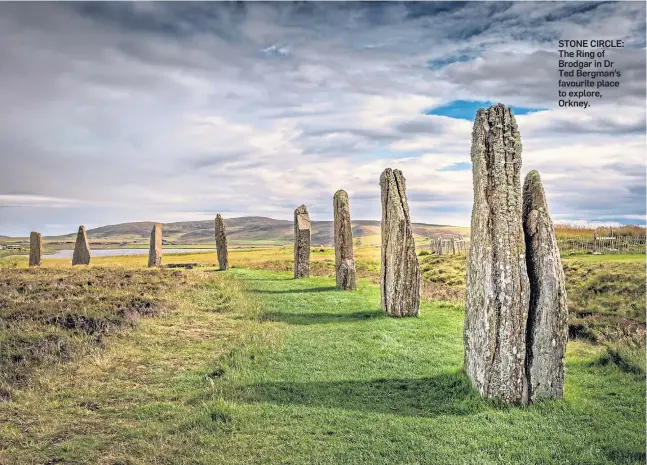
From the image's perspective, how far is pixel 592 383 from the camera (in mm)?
10688

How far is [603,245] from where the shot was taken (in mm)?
36312

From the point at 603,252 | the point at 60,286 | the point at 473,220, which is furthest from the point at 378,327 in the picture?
the point at 603,252

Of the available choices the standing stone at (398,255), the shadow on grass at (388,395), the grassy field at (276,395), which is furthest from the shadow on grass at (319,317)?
the shadow on grass at (388,395)

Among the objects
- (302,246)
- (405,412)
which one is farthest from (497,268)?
(302,246)

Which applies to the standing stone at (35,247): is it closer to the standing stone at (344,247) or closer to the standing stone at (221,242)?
the standing stone at (221,242)

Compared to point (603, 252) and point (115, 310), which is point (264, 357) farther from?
point (603, 252)

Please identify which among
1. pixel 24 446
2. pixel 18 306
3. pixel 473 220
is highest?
pixel 473 220

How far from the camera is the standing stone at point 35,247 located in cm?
3897

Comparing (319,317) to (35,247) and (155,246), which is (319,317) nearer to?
(155,246)

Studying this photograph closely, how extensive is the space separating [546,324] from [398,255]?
844 cm

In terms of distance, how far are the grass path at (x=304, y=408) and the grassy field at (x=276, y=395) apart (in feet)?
0.11

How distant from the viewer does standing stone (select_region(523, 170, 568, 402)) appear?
947 centimetres

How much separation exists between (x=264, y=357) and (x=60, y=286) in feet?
47.9

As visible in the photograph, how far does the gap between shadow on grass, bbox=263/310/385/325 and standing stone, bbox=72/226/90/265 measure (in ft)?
82.1
